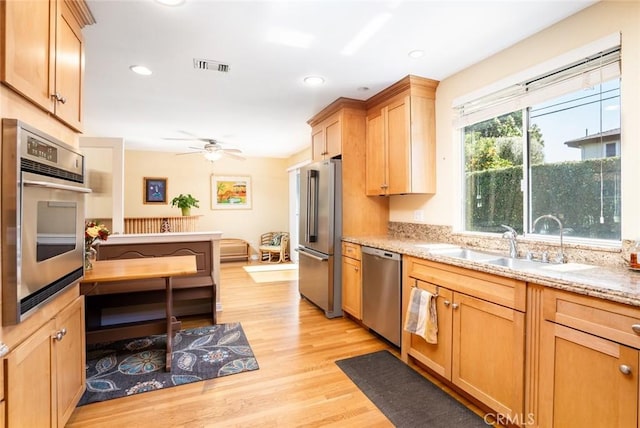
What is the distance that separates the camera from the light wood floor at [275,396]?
1892mm

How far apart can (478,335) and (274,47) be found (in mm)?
2445

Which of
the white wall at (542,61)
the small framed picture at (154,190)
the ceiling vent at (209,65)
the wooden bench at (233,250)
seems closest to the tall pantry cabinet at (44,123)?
the ceiling vent at (209,65)

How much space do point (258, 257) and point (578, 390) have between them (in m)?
6.77

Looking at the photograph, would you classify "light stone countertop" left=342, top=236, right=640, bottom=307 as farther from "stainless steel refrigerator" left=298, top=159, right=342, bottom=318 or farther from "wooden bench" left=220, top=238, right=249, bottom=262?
"wooden bench" left=220, top=238, right=249, bottom=262

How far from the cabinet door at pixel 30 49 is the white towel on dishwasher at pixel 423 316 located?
2413 mm

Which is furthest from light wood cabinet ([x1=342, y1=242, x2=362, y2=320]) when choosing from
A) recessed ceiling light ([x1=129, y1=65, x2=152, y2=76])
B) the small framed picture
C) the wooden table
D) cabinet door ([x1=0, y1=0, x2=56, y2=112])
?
the small framed picture

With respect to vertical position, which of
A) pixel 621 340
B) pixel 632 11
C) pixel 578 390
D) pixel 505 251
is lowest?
pixel 578 390

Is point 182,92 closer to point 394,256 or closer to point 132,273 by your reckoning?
point 132,273

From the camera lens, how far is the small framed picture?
6.98 m

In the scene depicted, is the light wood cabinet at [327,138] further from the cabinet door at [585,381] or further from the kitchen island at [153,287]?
the cabinet door at [585,381]

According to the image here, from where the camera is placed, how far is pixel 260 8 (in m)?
1.98

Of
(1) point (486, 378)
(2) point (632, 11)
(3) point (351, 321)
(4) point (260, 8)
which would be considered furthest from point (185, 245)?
(2) point (632, 11)

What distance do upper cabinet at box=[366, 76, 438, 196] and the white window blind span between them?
310mm

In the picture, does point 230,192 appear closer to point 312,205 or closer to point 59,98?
point 312,205
